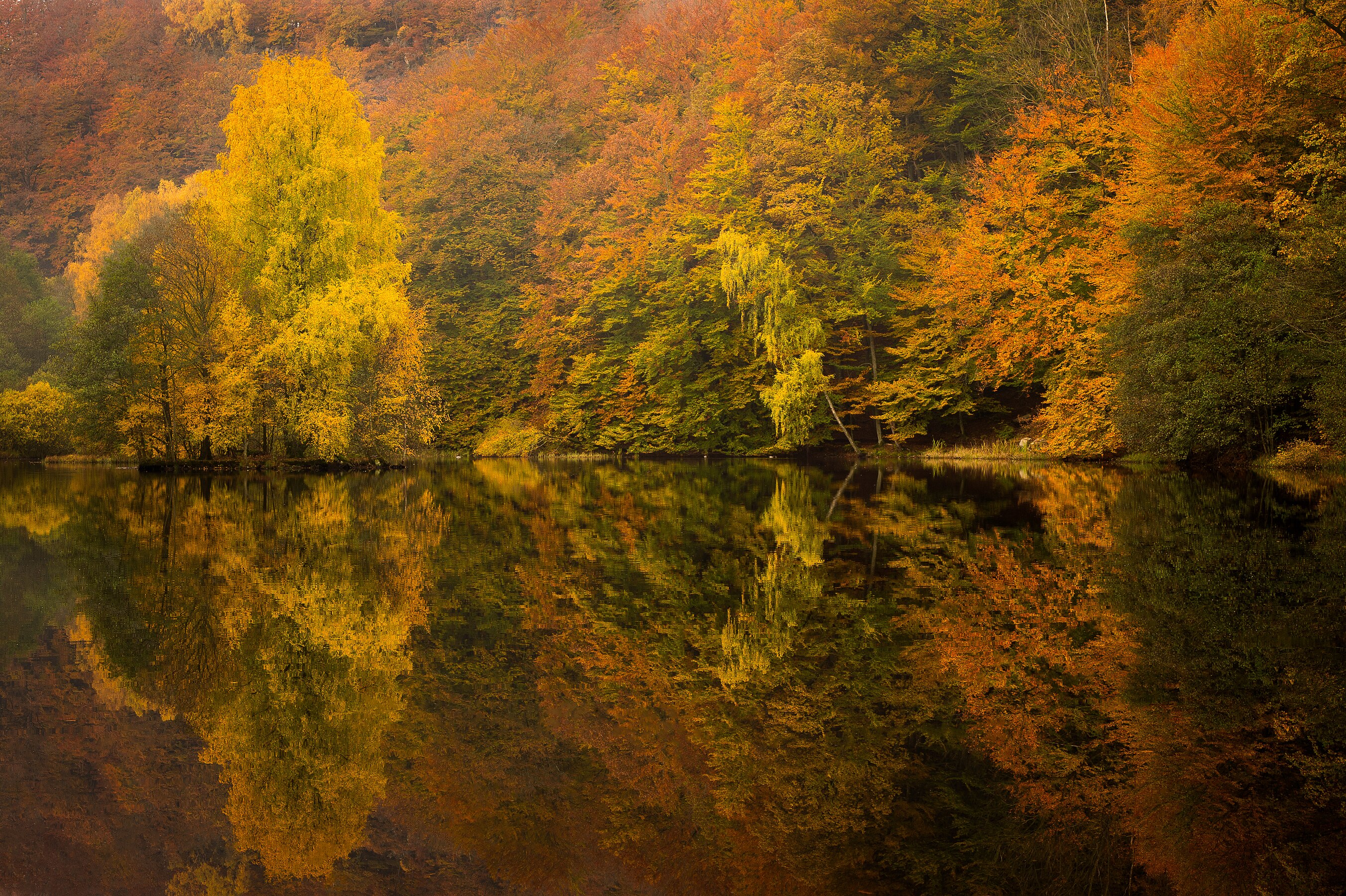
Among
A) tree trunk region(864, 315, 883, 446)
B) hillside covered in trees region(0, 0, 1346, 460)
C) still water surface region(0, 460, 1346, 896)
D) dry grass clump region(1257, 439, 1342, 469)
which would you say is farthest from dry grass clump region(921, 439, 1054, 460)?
still water surface region(0, 460, 1346, 896)

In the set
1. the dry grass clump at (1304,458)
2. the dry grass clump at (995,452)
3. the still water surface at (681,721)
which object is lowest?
the dry grass clump at (995,452)

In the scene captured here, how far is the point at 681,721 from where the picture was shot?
3.94m

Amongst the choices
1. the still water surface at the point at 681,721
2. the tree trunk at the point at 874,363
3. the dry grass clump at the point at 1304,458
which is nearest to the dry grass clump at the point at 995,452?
the tree trunk at the point at 874,363

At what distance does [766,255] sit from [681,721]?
A: 27851 mm

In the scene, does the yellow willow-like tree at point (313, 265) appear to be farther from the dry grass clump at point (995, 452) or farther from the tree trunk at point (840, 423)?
the dry grass clump at point (995, 452)

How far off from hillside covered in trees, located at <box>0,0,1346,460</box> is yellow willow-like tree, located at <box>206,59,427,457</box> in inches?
4.1

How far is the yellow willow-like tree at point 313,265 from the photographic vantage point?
946 inches

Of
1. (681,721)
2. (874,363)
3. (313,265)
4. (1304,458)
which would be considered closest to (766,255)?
(874,363)

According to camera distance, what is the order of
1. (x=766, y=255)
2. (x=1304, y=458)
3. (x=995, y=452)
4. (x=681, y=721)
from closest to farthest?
(x=681, y=721) → (x=1304, y=458) → (x=995, y=452) → (x=766, y=255)

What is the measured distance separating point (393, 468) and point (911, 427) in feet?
57.8

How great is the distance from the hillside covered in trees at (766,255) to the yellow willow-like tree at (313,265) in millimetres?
103

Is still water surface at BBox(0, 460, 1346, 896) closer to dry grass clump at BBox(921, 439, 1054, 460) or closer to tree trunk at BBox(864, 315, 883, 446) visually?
dry grass clump at BBox(921, 439, 1054, 460)

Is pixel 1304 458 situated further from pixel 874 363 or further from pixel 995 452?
pixel 874 363

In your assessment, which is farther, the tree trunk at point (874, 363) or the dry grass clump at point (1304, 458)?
the tree trunk at point (874, 363)
